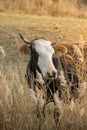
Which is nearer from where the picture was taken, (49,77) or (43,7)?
(49,77)

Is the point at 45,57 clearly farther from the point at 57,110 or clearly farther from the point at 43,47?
the point at 57,110

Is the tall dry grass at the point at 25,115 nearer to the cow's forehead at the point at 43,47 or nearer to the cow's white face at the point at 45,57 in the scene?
the cow's white face at the point at 45,57

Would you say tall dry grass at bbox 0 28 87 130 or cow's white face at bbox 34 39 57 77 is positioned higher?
cow's white face at bbox 34 39 57 77

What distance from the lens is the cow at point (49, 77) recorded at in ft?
22.0

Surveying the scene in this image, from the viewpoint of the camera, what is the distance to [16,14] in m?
21.2

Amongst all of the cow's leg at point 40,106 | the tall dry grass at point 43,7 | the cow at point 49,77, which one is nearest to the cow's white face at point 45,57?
the cow at point 49,77

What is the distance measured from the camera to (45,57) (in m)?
7.61

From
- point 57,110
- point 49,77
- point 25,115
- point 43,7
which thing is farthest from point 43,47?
point 43,7

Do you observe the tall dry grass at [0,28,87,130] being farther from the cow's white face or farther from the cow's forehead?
the cow's forehead

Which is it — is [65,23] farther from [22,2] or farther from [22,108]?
[22,108]

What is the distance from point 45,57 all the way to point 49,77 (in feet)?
1.30

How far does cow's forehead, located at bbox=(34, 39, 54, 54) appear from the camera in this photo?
7803 mm

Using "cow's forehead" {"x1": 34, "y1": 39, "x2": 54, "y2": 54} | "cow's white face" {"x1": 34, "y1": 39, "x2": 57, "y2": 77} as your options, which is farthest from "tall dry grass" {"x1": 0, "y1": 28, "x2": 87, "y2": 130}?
"cow's forehead" {"x1": 34, "y1": 39, "x2": 54, "y2": 54}

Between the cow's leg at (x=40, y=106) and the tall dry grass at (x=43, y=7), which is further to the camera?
the tall dry grass at (x=43, y=7)
